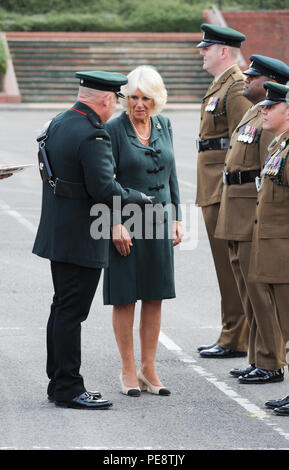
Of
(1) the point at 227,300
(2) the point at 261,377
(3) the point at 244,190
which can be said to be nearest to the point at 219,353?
(1) the point at 227,300

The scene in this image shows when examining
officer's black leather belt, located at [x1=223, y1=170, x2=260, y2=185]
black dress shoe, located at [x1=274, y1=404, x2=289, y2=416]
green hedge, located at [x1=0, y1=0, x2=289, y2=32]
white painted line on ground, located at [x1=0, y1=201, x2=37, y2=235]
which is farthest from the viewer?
green hedge, located at [x1=0, y1=0, x2=289, y2=32]

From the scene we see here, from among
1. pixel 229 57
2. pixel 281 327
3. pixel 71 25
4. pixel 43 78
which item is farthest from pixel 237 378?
pixel 71 25

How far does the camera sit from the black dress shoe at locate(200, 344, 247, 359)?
7746mm

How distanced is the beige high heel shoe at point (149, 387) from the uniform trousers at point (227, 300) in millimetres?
1048

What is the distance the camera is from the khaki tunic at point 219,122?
7.68 meters

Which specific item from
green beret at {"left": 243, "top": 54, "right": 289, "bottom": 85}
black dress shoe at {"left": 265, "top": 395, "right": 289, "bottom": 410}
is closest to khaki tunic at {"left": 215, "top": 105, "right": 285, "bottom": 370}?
green beret at {"left": 243, "top": 54, "right": 289, "bottom": 85}

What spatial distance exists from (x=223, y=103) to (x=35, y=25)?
108 ft

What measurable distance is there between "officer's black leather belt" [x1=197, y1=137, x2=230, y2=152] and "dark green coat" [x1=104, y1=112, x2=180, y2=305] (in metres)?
0.98

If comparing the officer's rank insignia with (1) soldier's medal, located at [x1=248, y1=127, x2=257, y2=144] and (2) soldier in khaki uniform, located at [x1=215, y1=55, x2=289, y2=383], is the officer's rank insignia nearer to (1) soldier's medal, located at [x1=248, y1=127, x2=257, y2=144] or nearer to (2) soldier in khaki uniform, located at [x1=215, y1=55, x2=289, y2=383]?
(2) soldier in khaki uniform, located at [x1=215, y1=55, x2=289, y2=383]

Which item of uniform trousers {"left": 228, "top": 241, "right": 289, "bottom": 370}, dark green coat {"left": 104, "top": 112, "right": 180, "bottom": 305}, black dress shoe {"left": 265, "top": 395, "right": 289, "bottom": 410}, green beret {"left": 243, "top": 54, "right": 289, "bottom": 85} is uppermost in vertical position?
green beret {"left": 243, "top": 54, "right": 289, "bottom": 85}

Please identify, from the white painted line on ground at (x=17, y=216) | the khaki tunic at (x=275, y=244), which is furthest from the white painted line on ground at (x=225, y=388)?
the white painted line on ground at (x=17, y=216)

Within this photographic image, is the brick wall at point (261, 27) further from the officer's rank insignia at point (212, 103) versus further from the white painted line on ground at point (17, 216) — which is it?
the officer's rank insignia at point (212, 103)

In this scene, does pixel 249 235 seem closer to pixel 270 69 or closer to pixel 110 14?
pixel 270 69
